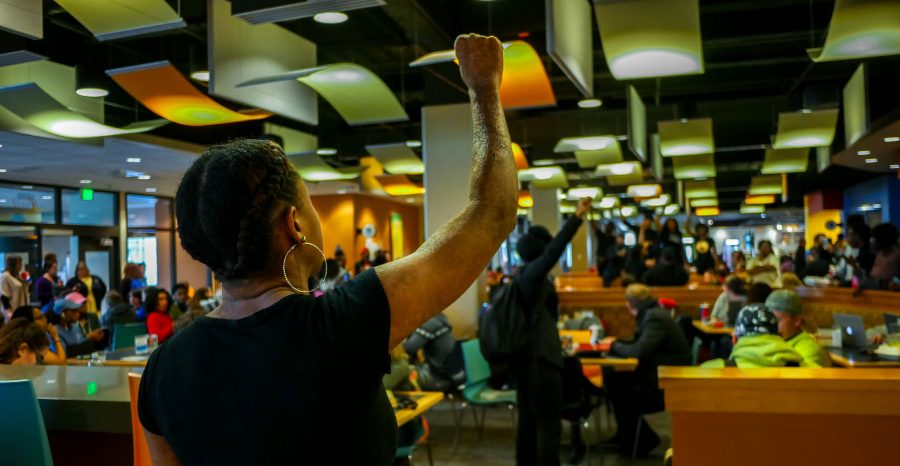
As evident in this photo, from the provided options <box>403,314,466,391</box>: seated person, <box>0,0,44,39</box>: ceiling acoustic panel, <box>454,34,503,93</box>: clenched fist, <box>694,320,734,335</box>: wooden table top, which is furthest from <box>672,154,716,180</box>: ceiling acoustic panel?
<box>454,34,503,93</box>: clenched fist

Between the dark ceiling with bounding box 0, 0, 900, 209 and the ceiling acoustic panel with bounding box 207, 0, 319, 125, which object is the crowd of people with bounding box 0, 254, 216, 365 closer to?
the ceiling acoustic panel with bounding box 207, 0, 319, 125

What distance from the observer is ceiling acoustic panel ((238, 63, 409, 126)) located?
520 cm

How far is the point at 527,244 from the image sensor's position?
5133 millimetres

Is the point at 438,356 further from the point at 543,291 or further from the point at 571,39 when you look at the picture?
the point at 571,39

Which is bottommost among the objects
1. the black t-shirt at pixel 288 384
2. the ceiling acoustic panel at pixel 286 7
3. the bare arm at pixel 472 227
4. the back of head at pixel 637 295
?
the back of head at pixel 637 295

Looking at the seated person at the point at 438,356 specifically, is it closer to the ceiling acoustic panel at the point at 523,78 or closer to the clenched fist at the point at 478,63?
the ceiling acoustic panel at the point at 523,78

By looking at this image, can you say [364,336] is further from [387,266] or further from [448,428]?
[448,428]

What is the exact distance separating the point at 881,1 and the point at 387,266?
4529 mm

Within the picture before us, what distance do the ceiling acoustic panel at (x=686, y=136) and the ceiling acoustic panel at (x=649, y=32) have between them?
437cm

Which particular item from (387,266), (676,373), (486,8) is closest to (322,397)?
(387,266)

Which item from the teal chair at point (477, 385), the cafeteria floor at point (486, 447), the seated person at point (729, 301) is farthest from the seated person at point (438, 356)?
the seated person at point (729, 301)

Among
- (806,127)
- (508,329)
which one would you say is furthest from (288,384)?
(806,127)

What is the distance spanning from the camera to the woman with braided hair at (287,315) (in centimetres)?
107

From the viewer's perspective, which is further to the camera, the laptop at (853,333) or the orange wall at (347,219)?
the orange wall at (347,219)
